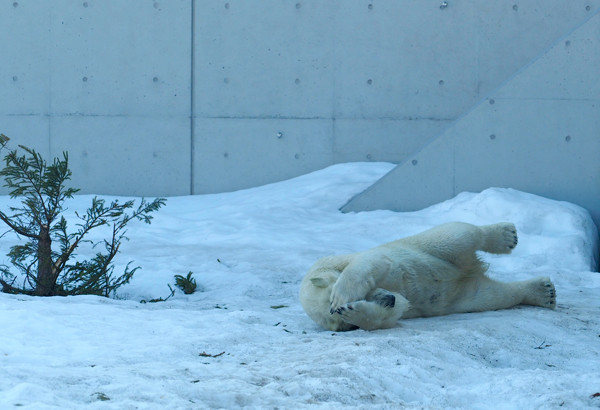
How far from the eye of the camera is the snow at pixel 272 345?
2.51 meters

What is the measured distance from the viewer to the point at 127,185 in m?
10.1

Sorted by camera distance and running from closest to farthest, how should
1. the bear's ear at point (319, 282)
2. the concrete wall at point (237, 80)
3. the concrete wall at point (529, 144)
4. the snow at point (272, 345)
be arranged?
the snow at point (272, 345)
the bear's ear at point (319, 282)
the concrete wall at point (529, 144)
the concrete wall at point (237, 80)

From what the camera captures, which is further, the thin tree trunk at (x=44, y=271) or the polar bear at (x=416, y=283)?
the thin tree trunk at (x=44, y=271)

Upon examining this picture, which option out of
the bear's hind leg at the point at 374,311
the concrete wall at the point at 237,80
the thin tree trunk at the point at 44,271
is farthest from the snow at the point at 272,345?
the concrete wall at the point at 237,80

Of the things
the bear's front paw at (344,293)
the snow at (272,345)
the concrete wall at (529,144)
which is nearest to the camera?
the snow at (272,345)

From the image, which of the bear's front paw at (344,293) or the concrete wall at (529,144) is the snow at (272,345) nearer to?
the bear's front paw at (344,293)

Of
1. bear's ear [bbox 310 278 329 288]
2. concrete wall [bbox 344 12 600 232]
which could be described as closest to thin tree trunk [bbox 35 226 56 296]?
bear's ear [bbox 310 278 329 288]

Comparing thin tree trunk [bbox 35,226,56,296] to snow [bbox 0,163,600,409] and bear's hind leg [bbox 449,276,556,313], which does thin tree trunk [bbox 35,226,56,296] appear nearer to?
snow [bbox 0,163,600,409]

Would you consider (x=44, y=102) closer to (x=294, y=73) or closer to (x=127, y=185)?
(x=127, y=185)

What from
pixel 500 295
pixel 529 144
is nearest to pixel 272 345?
pixel 500 295

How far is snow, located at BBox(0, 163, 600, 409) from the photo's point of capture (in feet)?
8.22

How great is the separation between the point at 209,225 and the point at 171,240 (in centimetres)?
63

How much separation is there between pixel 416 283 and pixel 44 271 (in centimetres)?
256

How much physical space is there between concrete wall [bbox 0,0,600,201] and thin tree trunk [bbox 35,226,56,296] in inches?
201
